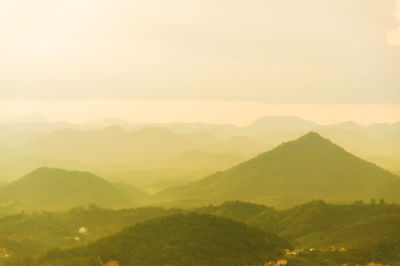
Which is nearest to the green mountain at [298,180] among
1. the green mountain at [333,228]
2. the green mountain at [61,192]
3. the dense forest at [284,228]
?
the green mountain at [61,192]

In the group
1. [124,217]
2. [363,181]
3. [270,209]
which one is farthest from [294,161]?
[124,217]

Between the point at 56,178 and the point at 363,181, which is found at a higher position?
the point at 56,178

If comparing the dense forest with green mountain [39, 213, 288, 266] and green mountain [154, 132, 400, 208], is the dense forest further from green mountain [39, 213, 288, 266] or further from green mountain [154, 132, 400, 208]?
green mountain [154, 132, 400, 208]

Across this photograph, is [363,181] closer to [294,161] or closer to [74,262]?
[294,161]

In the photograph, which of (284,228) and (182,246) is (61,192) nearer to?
(284,228)

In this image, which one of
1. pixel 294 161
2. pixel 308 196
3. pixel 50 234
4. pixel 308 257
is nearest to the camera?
pixel 308 257
